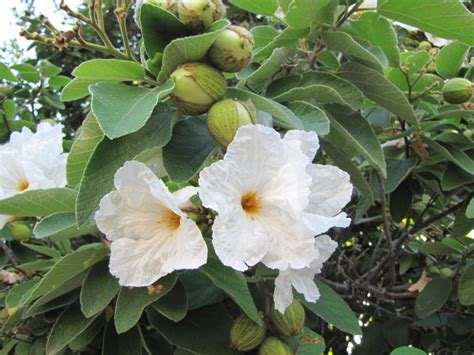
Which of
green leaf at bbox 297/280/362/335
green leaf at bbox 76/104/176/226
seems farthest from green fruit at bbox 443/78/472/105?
green leaf at bbox 76/104/176/226

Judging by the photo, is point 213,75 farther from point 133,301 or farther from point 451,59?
point 451,59

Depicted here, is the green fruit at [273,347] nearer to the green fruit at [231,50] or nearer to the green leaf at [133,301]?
the green leaf at [133,301]

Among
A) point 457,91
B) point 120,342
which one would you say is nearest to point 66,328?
point 120,342

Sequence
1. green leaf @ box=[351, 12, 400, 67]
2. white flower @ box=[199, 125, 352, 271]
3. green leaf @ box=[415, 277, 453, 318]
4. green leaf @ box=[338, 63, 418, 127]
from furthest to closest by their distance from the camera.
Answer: green leaf @ box=[415, 277, 453, 318] < green leaf @ box=[351, 12, 400, 67] < green leaf @ box=[338, 63, 418, 127] < white flower @ box=[199, 125, 352, 271]

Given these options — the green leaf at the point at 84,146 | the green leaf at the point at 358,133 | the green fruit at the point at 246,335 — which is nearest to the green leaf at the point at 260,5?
the green leaf at the point at 358,133

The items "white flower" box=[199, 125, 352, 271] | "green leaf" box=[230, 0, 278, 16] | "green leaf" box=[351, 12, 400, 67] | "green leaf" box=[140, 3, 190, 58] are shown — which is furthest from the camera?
"green leaf" box=[230, 0, 278, 16]

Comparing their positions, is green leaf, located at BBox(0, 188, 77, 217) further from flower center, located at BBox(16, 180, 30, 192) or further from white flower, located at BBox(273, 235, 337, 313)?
white flower, located at BBox(273, 235, 337, 313)
